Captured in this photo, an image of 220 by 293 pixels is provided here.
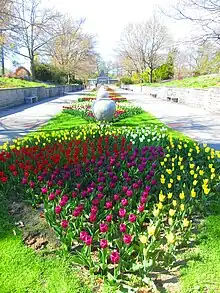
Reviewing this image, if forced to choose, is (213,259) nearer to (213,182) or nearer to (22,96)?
(213,182)

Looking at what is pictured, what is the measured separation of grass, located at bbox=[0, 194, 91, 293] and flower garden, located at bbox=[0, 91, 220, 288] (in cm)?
13

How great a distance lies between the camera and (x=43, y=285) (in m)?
2.35

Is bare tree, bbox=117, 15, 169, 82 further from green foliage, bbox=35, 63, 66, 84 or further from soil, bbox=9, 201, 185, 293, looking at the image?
soil, bbox=9, 201, 185, 293

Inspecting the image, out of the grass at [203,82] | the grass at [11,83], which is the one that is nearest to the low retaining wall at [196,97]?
the grass at [203,82]

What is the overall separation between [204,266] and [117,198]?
98cm

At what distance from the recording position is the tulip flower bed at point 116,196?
8.16 feet

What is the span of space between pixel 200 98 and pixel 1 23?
37.8ft

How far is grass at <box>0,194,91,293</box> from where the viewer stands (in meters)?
2.31

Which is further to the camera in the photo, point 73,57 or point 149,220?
point 73,57

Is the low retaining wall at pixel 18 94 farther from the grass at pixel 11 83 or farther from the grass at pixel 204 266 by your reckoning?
the grass at pixel 204 266

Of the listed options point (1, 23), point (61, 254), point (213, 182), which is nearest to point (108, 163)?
point (213, 182)

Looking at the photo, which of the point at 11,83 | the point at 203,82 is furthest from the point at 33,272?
the point at 203,82

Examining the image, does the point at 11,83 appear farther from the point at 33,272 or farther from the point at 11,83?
the point at 33,272

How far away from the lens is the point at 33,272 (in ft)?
8.20
